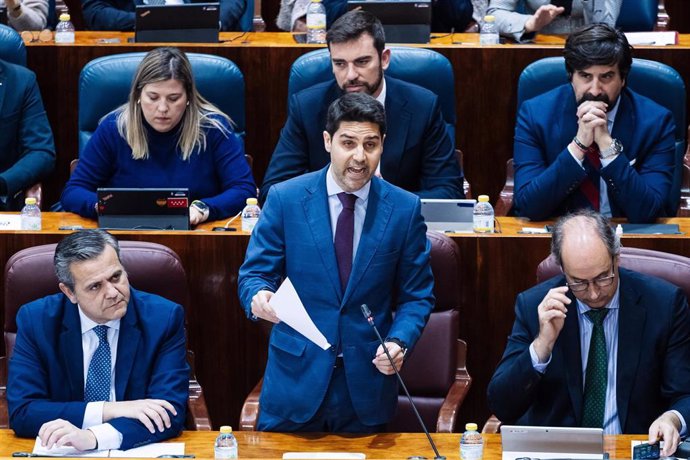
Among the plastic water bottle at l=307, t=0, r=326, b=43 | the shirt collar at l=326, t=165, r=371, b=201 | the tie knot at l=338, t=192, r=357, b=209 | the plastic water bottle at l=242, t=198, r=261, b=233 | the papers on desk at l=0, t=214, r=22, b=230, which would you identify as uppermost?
the plastic water bottle at l=307, t=0, r=326, b=43

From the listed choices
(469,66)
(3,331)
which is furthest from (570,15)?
(3,331)

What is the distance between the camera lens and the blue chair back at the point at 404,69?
3.46 metres

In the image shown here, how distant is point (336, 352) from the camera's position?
92.0 inches

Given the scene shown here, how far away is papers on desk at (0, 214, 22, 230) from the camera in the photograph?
9.70 ft

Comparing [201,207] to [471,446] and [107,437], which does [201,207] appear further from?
[471,446]

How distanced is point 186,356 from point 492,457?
77cm

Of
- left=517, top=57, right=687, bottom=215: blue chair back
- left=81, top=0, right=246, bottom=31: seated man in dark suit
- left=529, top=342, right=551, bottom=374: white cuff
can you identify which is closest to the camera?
left=529, top=342, right=551, bottom=374: white cuff

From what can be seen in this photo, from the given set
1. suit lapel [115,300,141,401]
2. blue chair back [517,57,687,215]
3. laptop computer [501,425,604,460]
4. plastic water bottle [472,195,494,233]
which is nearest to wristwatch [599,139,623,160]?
plastic water bottle [472,195,494,233]

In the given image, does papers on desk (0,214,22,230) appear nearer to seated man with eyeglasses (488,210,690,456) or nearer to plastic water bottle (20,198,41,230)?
plastic water bottle (20,198,41,230)

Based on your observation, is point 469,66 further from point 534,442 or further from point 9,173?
point 534,442

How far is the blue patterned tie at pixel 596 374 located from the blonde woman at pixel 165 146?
1.12 meters

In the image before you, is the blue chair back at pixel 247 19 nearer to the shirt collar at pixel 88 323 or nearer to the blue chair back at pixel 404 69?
the blue chair back at pixel 404 69

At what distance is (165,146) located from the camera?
10.7 ft

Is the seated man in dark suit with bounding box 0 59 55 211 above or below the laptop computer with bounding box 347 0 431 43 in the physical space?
below
